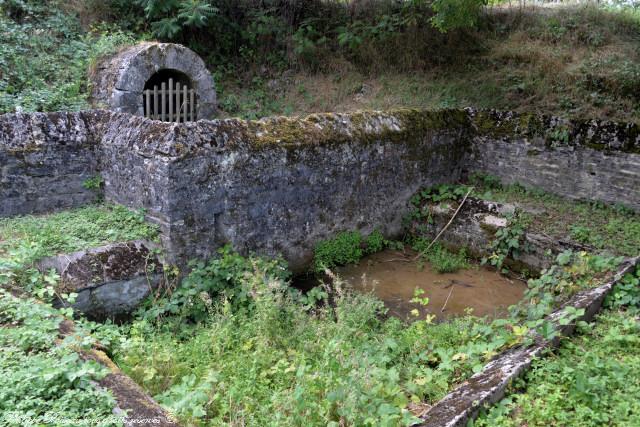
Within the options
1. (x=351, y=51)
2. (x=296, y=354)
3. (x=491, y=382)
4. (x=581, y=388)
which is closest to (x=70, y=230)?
(x=296, y=354)

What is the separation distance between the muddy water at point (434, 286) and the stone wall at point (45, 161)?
12.5 ft

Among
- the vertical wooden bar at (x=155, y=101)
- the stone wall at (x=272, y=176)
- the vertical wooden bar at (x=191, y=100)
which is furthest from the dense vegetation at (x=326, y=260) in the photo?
the vertical wooden bar at (x=191, y=100)

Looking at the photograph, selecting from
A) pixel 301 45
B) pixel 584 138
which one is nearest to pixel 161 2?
pixel 301 45

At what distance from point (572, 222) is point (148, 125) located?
6356mm

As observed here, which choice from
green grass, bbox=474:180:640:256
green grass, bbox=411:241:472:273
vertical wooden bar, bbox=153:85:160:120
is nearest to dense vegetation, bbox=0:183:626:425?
green grass, bbox=474:180:640:256

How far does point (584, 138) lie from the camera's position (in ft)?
27.5

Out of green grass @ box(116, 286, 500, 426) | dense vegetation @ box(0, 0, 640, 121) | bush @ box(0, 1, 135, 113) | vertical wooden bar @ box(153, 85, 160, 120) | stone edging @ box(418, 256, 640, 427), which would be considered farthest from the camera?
vertical wooden bar @ box(153, 85, 160, 120)

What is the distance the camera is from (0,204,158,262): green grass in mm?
4938

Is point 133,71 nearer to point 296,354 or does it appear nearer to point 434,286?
point 434,286

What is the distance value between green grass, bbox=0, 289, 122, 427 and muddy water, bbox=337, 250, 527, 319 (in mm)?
3777

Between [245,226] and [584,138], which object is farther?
[584,138]

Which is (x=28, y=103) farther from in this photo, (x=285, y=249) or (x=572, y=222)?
(x=572, y=222)

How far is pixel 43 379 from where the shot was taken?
109 inches

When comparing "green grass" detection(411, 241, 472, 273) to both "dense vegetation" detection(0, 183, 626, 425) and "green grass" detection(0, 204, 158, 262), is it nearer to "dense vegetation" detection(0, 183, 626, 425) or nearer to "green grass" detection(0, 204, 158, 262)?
"dense vegetation" detection(0, 183, 626, 425)
